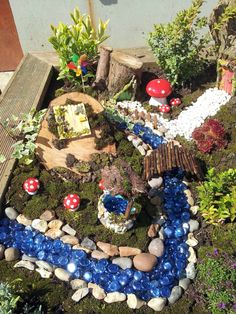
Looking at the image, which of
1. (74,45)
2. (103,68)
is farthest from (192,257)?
(74,45)

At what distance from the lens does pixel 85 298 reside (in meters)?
4.14

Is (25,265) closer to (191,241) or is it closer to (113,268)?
(113,268)

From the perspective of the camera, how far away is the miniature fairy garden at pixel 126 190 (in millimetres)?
4156

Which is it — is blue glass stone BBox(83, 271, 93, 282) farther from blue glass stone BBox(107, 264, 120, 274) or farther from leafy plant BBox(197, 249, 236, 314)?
leafy plant BBox(197, 249, 236, 314)

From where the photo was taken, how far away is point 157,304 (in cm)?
404

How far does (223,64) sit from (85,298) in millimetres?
4133

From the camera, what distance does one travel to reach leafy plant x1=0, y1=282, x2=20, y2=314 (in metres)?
3.55

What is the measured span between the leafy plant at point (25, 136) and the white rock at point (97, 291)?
1.96m

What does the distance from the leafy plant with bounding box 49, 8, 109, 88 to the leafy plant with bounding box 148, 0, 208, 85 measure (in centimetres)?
107

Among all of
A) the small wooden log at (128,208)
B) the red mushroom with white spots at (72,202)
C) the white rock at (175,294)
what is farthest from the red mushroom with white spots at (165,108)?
the white rock at (175,294)

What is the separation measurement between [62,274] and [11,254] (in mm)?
674

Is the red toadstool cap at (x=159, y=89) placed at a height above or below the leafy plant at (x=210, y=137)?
above

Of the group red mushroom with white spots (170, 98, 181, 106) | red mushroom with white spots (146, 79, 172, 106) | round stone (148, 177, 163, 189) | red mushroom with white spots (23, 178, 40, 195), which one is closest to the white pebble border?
red mushroom with white spots (170, 98, 181, 106)

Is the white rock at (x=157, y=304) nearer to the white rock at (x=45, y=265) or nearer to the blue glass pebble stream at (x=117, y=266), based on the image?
the blue glass pebble stream at (x=117, y=266)
